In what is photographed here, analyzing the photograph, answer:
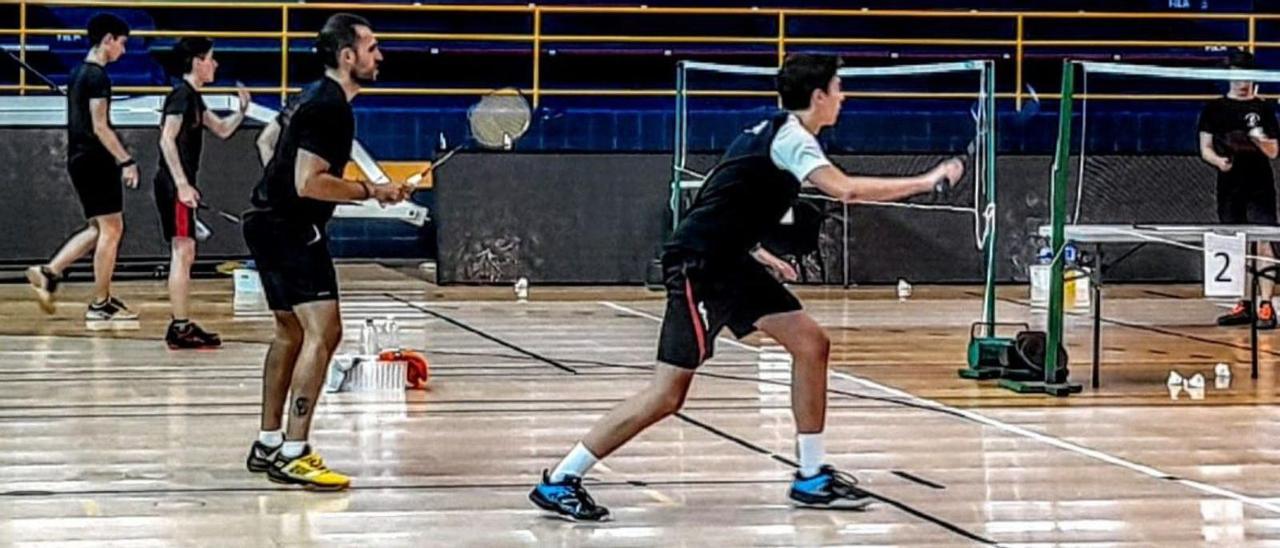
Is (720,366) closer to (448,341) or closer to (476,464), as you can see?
(448,341)

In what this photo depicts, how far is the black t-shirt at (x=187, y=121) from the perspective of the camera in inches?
509

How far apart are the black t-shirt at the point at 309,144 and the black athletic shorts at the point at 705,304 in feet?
4.45


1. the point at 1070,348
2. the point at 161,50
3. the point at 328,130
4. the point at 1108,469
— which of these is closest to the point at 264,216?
the point at 328,130

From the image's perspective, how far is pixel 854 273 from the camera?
19.6m

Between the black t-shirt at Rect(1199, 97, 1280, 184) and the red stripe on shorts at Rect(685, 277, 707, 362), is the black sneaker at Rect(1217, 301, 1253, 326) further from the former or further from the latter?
the red stripe on shorts at Rect(685, 277, 707, 362)

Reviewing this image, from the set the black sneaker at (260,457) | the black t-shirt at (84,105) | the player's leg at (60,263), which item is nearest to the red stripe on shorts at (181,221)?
the black t-shirt at (84,105)

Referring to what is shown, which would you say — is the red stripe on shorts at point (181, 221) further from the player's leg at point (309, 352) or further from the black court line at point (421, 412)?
the player's leg at point (309, 352)

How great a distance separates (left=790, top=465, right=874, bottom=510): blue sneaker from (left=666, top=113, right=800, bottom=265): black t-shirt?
0.85 meters

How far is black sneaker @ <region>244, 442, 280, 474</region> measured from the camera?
26.9 ft

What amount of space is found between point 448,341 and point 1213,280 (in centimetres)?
534

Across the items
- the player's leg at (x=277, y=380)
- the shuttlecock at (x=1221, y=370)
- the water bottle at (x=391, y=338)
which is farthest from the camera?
the shuttlecock at (x=1221, y=370)

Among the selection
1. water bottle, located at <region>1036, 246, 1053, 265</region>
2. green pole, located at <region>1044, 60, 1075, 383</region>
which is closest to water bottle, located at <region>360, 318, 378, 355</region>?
green pole, located at <region>1044, 60, 1075, 383</region>

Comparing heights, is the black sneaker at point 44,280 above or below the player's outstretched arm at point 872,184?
below

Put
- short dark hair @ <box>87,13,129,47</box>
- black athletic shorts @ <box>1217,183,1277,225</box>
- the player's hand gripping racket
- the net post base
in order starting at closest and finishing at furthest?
the net post base, short dark hair @ <box>87,13,129,47</box>, black athletic shorts @ <box>1217,183,1277,225</box>, the player's hand gripping racket
